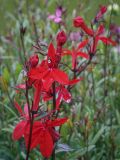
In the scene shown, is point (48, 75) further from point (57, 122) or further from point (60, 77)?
point (57, 122)

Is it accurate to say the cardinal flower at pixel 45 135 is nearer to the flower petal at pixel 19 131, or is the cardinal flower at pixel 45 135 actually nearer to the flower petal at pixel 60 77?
the flower petal at pixel 19 131

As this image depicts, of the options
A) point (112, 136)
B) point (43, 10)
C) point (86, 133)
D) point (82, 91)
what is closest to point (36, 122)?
point (86, 133)

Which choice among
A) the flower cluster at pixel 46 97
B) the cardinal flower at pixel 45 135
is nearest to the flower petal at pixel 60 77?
the flower cluster at pixel 46 97

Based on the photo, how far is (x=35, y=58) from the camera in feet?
3.65

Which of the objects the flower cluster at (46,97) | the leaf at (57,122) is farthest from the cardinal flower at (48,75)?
the leaf at (57,122)

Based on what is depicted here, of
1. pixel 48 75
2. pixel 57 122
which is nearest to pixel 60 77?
pixel 48 75

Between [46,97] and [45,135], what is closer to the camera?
[45,135]

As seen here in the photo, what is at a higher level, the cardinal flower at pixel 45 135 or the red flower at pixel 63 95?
the red flower at pixel 63 95

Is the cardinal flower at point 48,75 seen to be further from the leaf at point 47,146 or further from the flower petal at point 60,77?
the leaf at point 47,146

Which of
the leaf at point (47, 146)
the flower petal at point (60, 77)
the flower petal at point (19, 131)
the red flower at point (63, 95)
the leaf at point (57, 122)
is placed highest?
the flower petal at point (60, 77)

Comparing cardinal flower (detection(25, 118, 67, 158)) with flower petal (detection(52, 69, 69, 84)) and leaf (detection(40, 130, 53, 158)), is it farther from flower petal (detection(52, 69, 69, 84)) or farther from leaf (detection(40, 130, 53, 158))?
flower petal (detection(52, 69, 69, 84))

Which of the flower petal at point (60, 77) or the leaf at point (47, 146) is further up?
the flower petal at point (60, 77)

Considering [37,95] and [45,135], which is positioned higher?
[37,95]

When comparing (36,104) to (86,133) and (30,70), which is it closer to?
(30,70)
